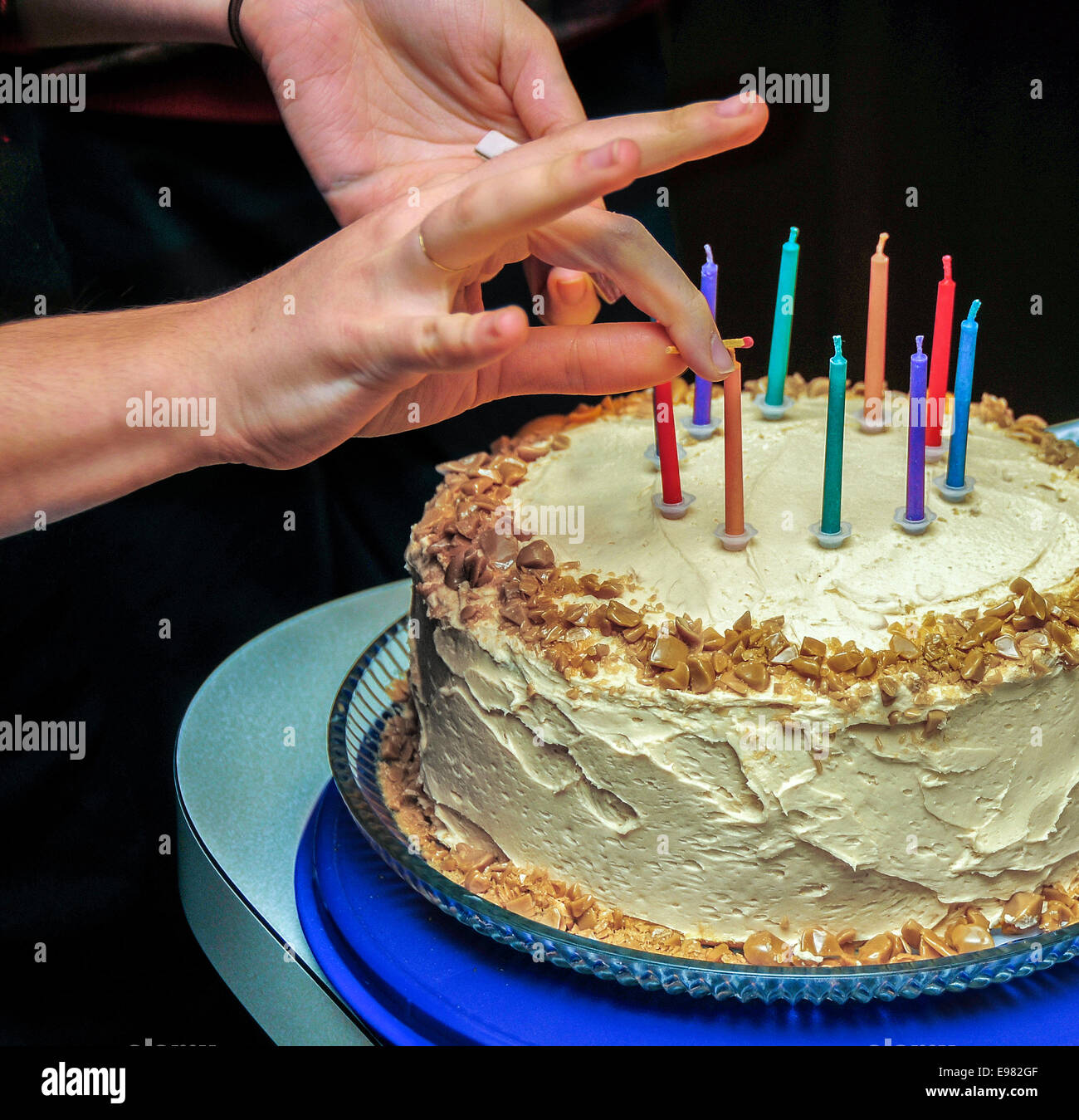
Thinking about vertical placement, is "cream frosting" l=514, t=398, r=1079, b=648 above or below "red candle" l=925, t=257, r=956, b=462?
below

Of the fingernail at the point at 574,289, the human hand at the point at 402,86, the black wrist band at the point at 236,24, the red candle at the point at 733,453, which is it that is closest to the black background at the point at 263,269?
the black wrist band at the point at 236,24

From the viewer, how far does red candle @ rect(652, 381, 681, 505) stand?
1359 millimetres

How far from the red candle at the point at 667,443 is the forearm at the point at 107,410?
19.5 inches

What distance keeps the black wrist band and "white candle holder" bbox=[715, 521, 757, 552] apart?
0.92 meters

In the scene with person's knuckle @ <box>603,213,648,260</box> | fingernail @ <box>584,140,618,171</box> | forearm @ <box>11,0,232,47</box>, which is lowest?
person's knuckle @ <box>603,213,648,260</box>

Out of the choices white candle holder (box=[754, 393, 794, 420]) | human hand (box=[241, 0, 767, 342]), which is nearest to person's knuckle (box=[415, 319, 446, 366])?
human hand (box=[241, 0, 767, 342])

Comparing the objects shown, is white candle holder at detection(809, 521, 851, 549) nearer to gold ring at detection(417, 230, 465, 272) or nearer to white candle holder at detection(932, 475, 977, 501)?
white candle holder at detection(932, 475, 977, 501)

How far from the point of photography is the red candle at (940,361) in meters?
1.45

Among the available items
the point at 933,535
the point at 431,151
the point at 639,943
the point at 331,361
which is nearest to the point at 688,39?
the point at 431,151

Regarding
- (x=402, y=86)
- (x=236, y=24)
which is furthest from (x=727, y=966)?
(x=236, y=24)

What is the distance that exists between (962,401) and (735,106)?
55 centimetres

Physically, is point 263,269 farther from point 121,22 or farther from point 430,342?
point 430,342

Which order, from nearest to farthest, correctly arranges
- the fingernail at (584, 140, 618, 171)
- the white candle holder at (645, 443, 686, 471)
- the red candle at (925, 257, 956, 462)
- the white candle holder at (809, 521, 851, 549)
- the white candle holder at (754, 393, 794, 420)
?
the fingernail at (584, 140, 618, 171)
the white candle holder at (809, 521, 851, 549)
the red candle at (925, 257, 956, 462)
the white candle holder at (645, 443, 686, 471)
the white candle holder at (754, 393, 794, 420)

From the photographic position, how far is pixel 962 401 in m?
1.38
